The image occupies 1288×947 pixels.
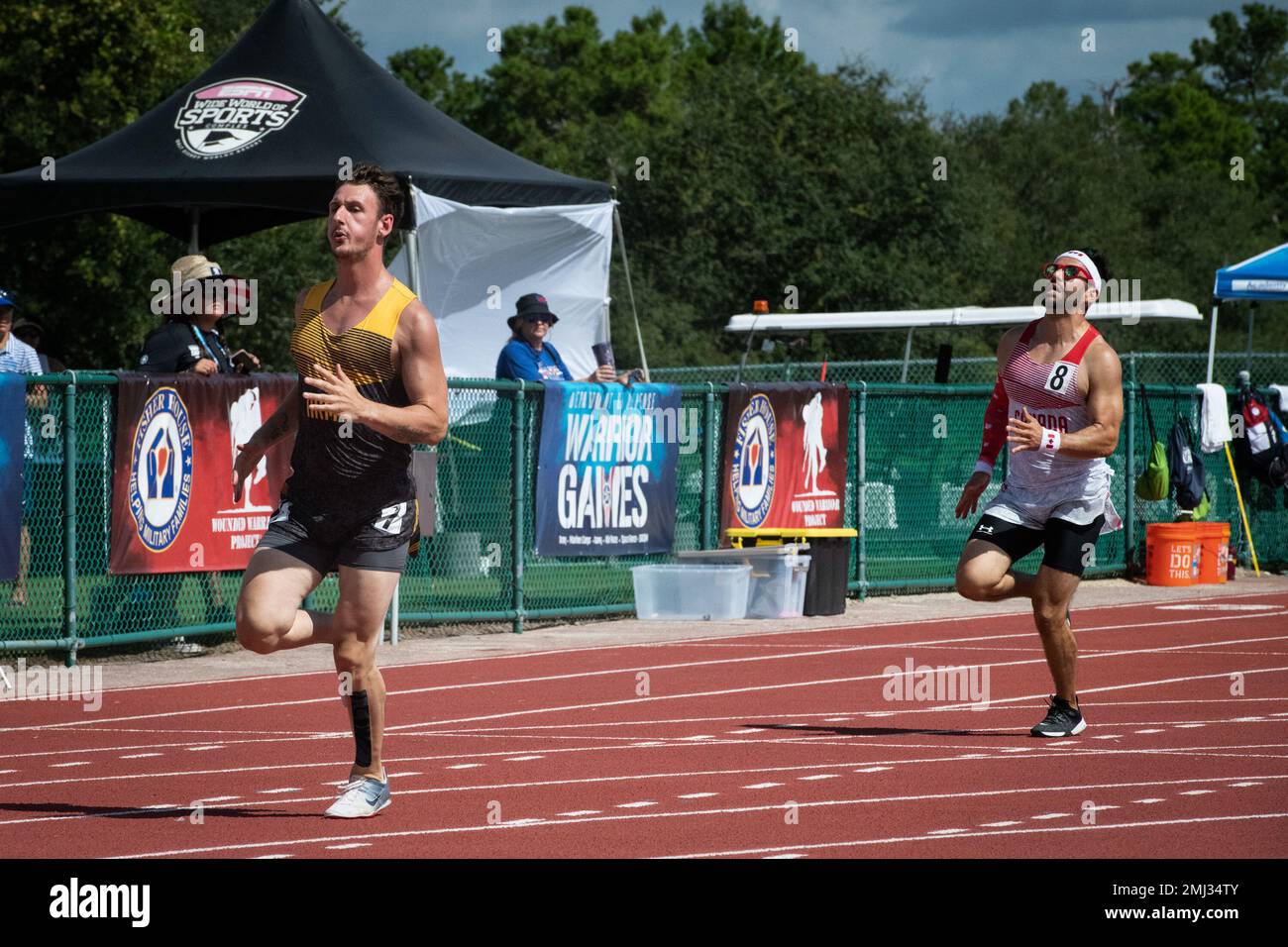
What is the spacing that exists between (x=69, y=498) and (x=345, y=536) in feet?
17.7

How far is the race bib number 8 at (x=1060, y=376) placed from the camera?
9609 mm

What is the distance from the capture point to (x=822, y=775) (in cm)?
851

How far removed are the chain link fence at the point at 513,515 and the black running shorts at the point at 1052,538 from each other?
4.96m

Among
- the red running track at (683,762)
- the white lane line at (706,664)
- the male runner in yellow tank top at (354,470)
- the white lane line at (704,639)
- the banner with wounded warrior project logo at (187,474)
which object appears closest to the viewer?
→ the red running track at (683,762)

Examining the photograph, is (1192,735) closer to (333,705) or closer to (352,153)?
(333,705)

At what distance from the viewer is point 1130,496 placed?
2058 cm

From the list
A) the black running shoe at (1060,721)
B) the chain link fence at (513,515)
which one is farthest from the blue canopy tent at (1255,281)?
the black running shoe at (1060,721)

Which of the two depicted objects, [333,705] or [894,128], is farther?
[894,128]

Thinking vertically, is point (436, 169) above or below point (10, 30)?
below

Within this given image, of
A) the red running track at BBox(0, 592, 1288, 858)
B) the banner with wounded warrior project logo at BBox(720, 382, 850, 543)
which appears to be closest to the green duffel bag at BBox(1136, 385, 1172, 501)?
the banner with wounded warrior project logo at BBox(720, 382, 850, 543)

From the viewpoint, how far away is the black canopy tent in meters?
15.7

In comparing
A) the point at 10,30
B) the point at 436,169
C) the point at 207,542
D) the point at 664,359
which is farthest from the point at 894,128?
the point at 207,542

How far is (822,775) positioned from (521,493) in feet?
22.3

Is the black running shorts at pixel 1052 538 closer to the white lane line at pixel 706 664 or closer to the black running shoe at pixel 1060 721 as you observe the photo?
the black running shoe at pixel 1060 721
